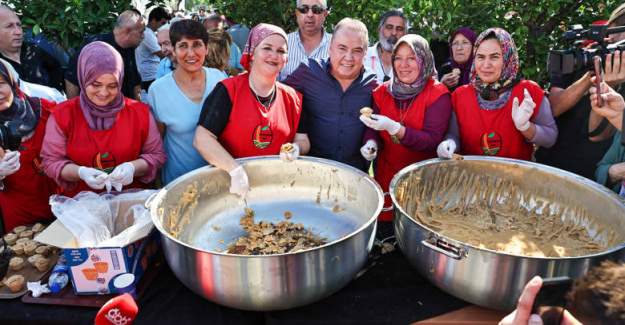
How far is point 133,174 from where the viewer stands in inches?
75.2

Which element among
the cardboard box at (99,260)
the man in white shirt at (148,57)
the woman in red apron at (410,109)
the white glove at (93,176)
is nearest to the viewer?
the cardboard box at (99,260)

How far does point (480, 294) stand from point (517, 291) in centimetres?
11

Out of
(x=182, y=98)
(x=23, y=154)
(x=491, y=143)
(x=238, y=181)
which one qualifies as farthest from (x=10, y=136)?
(x=491, y=143)

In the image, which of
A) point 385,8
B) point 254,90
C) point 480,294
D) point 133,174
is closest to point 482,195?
point 480,294

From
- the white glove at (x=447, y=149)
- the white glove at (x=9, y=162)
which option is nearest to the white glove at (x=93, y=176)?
the white glove at (x=9, y=162)

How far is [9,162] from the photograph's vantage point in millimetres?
1778

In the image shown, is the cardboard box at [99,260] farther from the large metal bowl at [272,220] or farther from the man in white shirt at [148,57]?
the man in white shirt at [148,57]

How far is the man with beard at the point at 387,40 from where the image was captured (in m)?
3.49

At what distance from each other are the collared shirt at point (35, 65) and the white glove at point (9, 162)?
4.51 ft

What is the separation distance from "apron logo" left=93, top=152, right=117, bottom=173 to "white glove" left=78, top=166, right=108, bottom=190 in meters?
0.15

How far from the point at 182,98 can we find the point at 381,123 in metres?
1.07

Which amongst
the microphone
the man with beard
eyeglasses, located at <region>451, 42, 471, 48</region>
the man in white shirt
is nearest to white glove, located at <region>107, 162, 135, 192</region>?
the microphone

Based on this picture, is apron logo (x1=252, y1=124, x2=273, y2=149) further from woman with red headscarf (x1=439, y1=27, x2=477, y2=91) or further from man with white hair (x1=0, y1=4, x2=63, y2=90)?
man with white hair (x1=0, y1=4, x2=63, y2=90)

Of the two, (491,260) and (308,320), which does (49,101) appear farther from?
(491,260)
